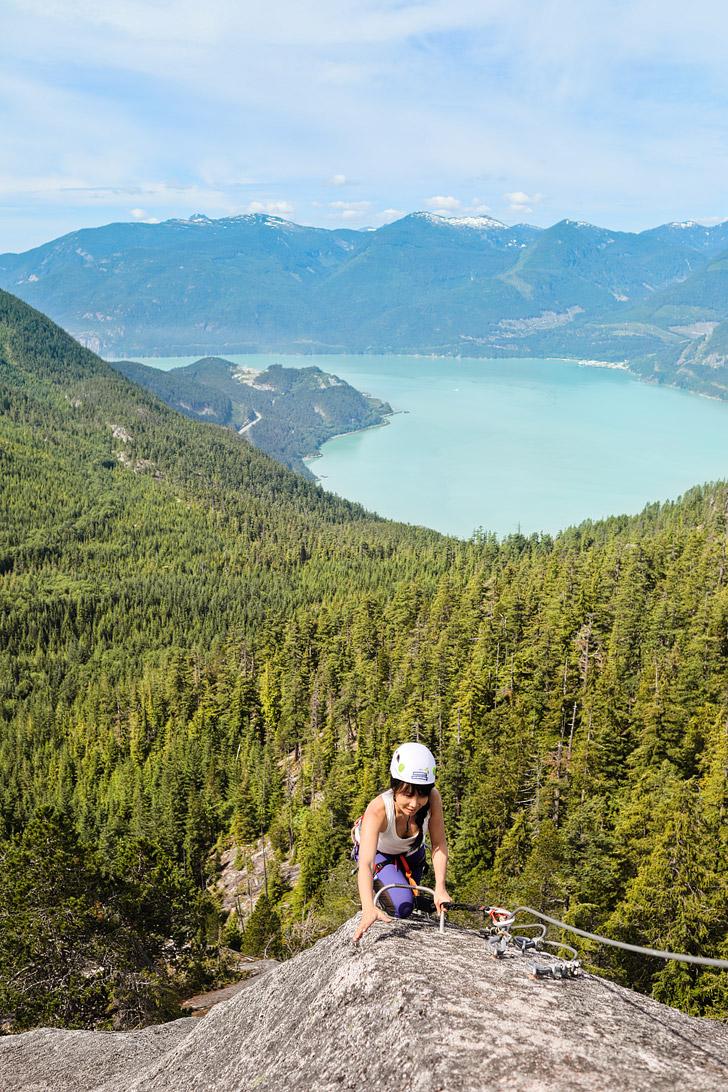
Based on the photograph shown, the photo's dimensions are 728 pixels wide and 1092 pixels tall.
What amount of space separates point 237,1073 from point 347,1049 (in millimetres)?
2460

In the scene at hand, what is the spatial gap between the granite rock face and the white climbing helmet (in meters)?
2.09

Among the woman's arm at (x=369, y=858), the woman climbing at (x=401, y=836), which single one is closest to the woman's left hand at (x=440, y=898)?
the woman climbing at (x=401, y=836)

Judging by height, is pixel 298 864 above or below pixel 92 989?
below

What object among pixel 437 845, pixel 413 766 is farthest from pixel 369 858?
pixel 413 766

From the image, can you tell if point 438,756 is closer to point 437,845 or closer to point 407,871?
point 407,871

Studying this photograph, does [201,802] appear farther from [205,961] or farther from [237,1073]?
[237,1073]

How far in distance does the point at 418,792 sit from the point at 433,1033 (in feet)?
8.58

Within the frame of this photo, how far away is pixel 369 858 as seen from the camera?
8.30 m

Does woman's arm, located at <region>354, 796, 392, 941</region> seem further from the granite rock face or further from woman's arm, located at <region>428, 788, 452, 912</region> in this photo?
woman's arm, located at <region>428, 788, 452, 912</region>

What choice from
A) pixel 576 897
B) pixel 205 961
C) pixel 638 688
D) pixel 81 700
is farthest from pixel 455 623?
pixel 81 700

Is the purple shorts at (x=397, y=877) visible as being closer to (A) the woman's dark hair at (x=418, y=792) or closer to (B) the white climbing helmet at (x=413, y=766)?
(A) the woman's dark hair at (x=418, y=792)

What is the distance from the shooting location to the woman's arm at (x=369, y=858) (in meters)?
8.15

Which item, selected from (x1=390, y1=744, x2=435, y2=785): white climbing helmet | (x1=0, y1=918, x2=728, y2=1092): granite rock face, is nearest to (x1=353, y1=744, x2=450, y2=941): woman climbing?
(x1=390, y1=744, x2=435, y2=785): white climbing helmet

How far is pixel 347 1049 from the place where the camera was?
22.4 ft
